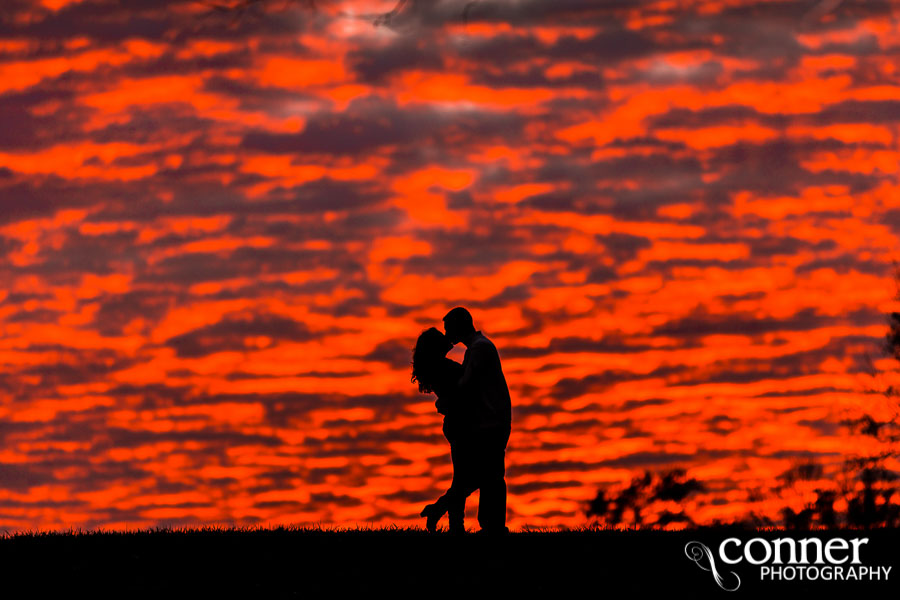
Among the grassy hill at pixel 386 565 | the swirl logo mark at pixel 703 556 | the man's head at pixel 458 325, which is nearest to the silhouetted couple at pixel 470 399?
the man's head at pixel 458 325

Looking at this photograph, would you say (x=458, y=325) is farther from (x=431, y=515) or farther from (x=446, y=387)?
(x=431, y=515)

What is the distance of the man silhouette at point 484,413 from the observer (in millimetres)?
14859

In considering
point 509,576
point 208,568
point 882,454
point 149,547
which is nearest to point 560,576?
point 509,576

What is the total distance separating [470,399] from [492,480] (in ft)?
3.52

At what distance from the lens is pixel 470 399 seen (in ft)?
49.1

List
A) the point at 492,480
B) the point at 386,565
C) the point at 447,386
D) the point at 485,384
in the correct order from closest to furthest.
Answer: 1. the point at 386,565
2. the point at 485,384
3. the point at 447,386
4. the point at 492,480

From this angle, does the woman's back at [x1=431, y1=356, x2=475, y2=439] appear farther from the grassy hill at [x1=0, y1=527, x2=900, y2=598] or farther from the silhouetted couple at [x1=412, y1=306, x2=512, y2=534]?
the grassy hill at [x1=0, y1=527, x2=900, y2=598]

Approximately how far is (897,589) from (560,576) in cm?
323

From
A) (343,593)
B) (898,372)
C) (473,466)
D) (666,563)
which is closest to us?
(343,593)

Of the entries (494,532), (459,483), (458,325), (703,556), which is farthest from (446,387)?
(703,556)

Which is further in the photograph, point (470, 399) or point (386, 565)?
point (470, 399)

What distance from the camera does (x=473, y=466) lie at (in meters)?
15.3

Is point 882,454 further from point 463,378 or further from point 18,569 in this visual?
point 18,569

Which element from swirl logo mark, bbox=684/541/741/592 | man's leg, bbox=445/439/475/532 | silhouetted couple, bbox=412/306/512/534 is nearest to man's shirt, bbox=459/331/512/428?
silhouetted couple, bbox=412/306/512/534
